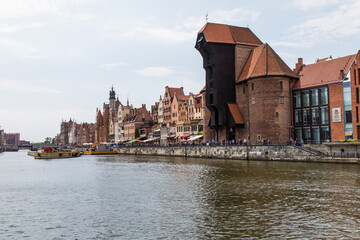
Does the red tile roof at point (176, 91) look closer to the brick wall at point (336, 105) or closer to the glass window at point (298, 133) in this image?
the glass window at point (298, 133)

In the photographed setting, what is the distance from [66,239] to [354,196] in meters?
15.5

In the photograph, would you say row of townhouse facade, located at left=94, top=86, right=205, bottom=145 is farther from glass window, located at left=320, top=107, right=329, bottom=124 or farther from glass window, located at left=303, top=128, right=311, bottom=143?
glass window, located at left=320, top=107, right=329, bottom=124

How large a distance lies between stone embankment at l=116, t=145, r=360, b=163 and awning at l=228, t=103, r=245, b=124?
5920mm

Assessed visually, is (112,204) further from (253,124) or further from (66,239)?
(253,124)

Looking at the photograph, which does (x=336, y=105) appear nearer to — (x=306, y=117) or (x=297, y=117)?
(x=306, y=117)

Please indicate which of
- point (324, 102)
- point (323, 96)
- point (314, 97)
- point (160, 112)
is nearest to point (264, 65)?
point (314, 97)

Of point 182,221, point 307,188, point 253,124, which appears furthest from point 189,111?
point 182,221

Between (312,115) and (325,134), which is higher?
(312,115)

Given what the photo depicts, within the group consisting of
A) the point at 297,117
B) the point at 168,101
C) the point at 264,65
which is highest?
the point at 264,65

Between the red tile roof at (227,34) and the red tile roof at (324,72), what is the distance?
12458mm

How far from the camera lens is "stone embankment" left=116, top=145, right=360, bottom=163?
149 ft

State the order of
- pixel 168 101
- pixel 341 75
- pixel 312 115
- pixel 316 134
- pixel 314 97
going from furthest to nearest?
pixel 168 101 → pixel 312 115 → pixel 314 97 → pixel 316 134 → pixel 341 75

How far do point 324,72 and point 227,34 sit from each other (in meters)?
19.1

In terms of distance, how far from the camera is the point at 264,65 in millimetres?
60719
